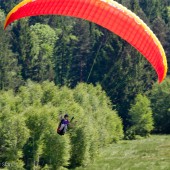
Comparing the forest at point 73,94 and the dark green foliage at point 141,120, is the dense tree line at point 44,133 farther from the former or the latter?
the dark green foliage at point 141,120

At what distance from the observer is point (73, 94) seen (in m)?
60.2

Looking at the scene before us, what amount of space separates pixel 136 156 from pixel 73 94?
1226 centimetres

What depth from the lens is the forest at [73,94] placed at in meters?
45.4

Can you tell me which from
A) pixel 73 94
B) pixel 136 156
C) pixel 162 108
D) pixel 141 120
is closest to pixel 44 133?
pixel 136 156

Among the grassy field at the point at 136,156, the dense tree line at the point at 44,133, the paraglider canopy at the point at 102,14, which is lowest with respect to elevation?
the grassy field at the point at 136,156

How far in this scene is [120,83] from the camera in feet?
264

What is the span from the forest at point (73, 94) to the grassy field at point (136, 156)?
1.44m

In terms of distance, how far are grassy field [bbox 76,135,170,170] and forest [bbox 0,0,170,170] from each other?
4.73ft

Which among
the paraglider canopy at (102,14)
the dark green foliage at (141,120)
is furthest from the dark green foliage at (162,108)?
the paraglider canopy at (102,14)

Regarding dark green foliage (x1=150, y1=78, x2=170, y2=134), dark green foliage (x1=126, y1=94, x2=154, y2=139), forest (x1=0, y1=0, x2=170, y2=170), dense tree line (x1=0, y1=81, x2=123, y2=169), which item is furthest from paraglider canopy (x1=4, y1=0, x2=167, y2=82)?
dark green foliage (x1=150, y1=78, x2=170, y2=134)

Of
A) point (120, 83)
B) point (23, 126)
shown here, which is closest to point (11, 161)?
point (23, 126)

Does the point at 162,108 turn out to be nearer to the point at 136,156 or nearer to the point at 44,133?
the point at 136,156

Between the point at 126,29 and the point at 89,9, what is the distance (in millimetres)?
2131

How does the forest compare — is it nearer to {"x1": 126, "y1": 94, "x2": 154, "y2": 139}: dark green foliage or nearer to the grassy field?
{"x1": 126, "y1": 94, "x2": 154, "y2": 139}: dark green foliage
